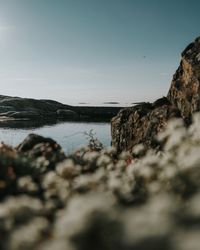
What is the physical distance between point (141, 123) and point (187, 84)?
236cm

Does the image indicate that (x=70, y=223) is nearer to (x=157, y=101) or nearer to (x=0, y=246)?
(x=0, y=246)

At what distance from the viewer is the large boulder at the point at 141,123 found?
13.1 metres

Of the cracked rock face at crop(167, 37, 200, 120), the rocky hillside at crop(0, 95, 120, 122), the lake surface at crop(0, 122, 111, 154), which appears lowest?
the lake surface at crop(0, 122, 111, 154)

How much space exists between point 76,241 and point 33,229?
75 centimetres

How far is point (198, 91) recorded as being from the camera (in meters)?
12.1

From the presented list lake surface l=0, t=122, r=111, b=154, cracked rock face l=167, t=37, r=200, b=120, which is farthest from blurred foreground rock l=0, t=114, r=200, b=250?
lake surface l=0, t=122, r=111, b=154

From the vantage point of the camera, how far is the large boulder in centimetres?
1308

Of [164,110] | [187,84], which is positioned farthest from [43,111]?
[187,84]

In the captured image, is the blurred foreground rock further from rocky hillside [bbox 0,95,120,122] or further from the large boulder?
rocky hillside [bbox 0,95,120,122]

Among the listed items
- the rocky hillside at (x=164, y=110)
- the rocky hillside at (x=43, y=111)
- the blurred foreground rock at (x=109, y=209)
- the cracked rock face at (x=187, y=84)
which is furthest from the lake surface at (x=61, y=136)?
the rocky hillside at (x=43, y=111)

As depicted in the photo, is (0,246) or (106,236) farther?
(0,246)

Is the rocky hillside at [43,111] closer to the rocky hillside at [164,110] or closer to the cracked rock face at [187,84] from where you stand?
the rocky hillside at [164,110]

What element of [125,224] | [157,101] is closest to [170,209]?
[125,224]

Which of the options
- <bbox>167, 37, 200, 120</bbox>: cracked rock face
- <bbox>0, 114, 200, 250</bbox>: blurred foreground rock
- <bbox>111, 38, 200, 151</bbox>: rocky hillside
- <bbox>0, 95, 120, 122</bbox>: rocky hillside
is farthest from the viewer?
<bbox>0, 95, 120, 122</bbox>: rocky hillside
